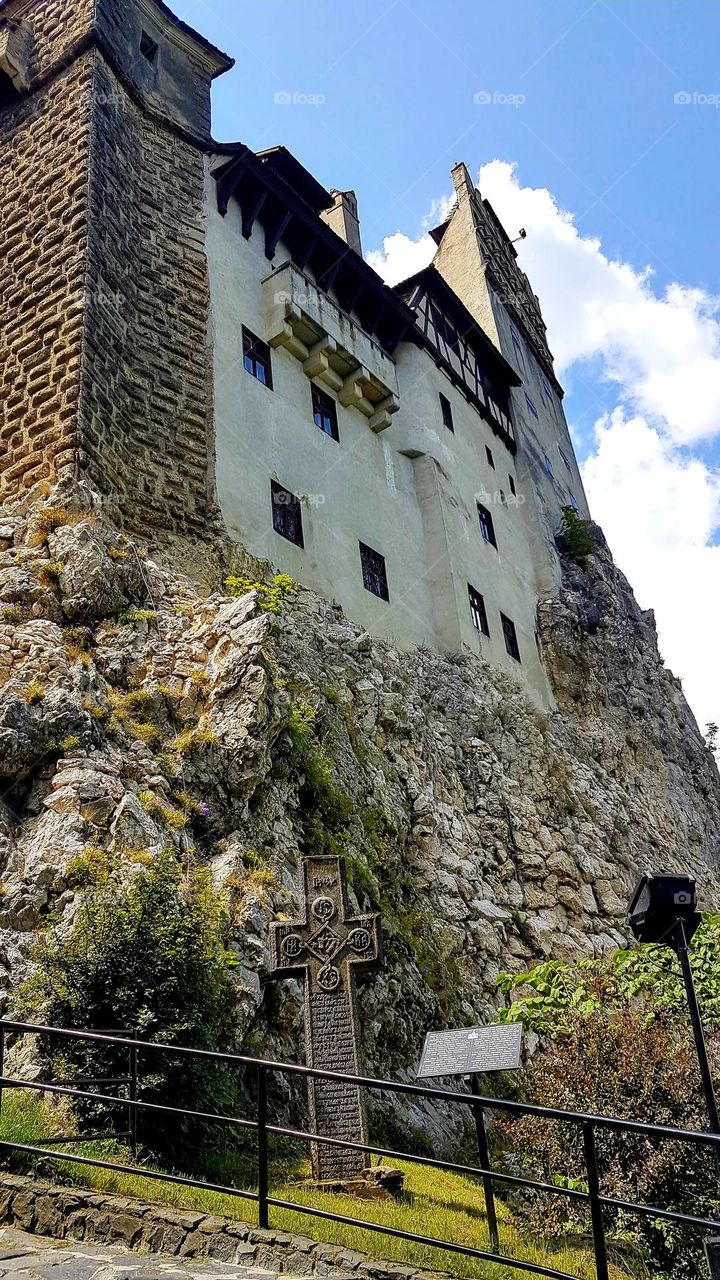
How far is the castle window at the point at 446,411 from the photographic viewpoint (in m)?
27.8

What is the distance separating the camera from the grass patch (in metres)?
6.49

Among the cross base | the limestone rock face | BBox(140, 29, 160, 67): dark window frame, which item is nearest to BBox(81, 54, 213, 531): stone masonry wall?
BBox(140, 29, 160, 67): dark window frame

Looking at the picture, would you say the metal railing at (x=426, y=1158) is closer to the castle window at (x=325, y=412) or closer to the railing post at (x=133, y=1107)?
the railing post at (x=133, y=1107)

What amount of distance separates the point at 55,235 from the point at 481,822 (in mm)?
13068

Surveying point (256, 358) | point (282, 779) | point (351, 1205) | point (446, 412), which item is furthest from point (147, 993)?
point (446, 412)

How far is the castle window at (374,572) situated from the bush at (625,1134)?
36.9ft

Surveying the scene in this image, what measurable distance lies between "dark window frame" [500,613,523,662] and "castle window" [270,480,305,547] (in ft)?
28.6

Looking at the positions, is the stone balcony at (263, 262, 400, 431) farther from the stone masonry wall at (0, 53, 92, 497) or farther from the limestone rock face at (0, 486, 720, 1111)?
the limestone rock face at (0, 486, 720, 1111)

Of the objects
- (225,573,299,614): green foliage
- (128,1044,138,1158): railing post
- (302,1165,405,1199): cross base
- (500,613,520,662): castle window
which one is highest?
(500,613,520,662): castle window

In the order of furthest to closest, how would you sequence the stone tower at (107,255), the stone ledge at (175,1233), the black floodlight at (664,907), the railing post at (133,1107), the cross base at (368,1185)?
the stone tower at (107,255) < the black floodlight at (664,907) < the cross base at (368,1185) < the railing post at (133,1107) < the stone ledge at (175,1233)

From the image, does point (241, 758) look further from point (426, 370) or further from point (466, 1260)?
point (426, 370)

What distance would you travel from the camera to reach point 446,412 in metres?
28.1

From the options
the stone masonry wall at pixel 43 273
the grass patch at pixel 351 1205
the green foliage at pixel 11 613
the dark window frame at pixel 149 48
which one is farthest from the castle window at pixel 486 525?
the grass patch at pixel 351 1205

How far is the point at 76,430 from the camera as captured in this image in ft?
51.9
